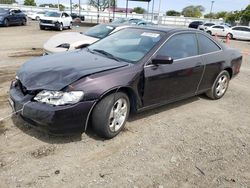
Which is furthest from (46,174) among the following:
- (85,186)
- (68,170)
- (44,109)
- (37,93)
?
(37,93)

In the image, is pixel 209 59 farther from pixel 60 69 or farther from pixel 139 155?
pixel 60 69

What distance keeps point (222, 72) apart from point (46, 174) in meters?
4.45

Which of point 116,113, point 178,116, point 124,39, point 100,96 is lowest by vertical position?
point 178,116

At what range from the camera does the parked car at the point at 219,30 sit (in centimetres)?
3189

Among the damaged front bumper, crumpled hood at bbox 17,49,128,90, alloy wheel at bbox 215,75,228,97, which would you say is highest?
crumpled hood at bbox 17,49,128,90

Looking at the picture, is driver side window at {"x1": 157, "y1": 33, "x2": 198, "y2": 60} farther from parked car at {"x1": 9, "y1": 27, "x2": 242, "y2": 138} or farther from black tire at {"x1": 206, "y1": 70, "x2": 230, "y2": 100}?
black tire at {"x1": 206, "y1": 70, "x2": 230, "y2": 100}

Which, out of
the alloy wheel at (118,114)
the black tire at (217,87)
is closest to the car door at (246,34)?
the black tire at (217,87)

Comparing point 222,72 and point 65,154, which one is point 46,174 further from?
point 222,72

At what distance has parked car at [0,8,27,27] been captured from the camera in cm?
2462

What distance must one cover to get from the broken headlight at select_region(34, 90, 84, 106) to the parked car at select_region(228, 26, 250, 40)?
A: 3106 cm

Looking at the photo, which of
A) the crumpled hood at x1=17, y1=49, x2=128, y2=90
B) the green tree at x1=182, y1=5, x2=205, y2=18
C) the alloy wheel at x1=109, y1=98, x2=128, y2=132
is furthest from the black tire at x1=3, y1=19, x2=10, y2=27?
the green tree at x1=182, y1=5, x2=205, y2=18

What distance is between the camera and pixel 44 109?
362 centimetres

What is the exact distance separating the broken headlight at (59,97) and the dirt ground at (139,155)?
65 centimetres

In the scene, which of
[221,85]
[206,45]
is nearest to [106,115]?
[206,45]
